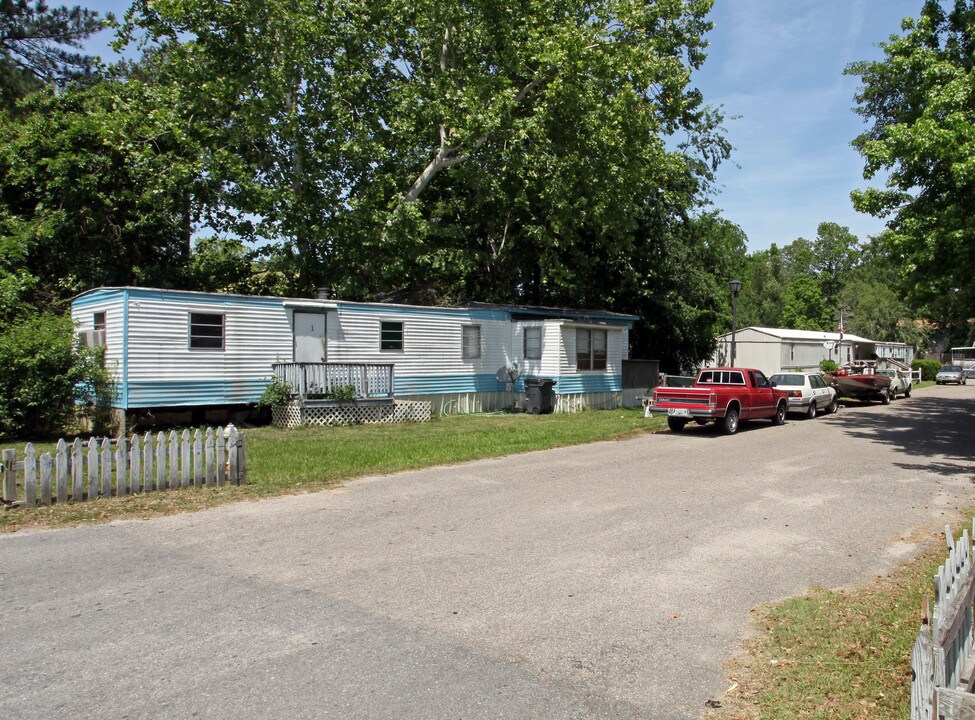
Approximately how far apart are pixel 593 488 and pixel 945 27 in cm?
1512

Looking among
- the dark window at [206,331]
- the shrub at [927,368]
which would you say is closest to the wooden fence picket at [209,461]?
the dark window at [206,331]

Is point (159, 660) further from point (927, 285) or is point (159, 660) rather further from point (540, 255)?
point (540, 255)

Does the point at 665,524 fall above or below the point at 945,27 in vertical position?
below

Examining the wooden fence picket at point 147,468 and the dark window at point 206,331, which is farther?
the dark window at point 206,331

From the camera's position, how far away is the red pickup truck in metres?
18.3

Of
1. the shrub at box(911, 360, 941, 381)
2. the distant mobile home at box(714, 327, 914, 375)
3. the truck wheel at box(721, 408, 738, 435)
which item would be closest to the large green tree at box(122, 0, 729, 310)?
the truck wheel at box(721, 408, 738, 435)

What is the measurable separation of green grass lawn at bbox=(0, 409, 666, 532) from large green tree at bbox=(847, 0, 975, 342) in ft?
24.8

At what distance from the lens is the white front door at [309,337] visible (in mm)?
20172

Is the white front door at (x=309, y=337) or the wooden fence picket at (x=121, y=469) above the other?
the white front door at (x=309, y=337)

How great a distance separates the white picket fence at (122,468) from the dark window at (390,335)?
36.7 ft

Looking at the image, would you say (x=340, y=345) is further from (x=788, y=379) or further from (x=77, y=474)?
(x=788, y=379)

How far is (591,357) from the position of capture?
26672mm

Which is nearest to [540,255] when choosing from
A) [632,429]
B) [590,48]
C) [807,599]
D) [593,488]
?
[590,48]

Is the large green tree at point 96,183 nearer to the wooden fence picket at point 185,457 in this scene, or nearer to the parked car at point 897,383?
the wooden fence picket at point 185,457
